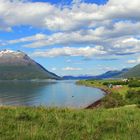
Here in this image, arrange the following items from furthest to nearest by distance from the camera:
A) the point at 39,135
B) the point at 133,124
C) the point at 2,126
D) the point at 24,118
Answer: the point at 24,118 < the point at 133,124 < the point at 2,126 < the point at 39,135

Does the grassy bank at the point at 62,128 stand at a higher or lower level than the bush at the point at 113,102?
higher

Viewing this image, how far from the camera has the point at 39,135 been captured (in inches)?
499

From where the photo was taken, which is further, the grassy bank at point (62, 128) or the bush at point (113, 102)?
the bush at point (113, 102)

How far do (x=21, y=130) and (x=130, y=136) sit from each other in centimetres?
395

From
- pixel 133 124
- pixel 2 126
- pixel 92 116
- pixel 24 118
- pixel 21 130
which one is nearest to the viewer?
pixel 21 130

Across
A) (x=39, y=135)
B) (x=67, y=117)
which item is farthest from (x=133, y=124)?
(x=39, y=135)

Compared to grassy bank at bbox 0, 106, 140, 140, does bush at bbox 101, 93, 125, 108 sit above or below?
below

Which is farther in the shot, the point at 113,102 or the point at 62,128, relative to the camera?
the point at 113,102

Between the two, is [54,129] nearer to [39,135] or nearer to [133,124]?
[39,135]

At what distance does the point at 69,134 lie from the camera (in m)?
13.2

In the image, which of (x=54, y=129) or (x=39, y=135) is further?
(x=54, y=129)

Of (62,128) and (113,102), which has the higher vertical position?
(62,128)

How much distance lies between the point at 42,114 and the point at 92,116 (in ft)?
8.00

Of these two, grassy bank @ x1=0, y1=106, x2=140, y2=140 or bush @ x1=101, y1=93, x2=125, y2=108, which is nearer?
grassy bank @ x1=0, y1=106, x2=140, y2=140
